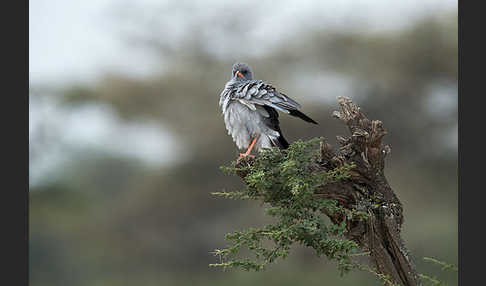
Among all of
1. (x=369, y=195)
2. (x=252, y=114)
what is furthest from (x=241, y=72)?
(x=369, y=195)

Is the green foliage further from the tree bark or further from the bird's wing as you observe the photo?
the bird's wing

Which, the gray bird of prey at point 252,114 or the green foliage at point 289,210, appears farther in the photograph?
the gray bird of prey at point 252,114

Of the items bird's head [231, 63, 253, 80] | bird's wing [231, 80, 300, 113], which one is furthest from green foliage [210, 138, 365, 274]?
bird's head [231, 63, 253, 80]

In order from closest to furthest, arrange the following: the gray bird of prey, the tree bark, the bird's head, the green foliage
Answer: the green foliage → the tree bark → the gray bird of prey → the bird's head

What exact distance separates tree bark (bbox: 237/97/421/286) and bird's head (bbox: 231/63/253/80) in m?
0.80

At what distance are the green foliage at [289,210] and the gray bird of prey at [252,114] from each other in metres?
0.44

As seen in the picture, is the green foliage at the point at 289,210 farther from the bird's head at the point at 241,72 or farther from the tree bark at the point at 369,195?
the bird's head at the point at 241,72

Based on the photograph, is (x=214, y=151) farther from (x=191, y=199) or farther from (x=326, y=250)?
(x=326, y=250)

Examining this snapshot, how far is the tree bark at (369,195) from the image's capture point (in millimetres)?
3686

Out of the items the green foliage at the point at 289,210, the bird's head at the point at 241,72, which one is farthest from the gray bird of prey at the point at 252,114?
the green foliage at the point at 289,210

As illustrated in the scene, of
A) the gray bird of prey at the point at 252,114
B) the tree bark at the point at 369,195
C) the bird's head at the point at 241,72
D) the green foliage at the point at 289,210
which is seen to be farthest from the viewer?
the bird's head at the point at 241,72

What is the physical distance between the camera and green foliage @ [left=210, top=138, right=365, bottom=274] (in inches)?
131

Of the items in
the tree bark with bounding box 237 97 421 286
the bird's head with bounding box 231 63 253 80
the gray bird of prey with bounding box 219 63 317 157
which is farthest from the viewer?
the bird's head with bounding box 231 63 253 80

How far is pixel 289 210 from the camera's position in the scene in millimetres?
3408
